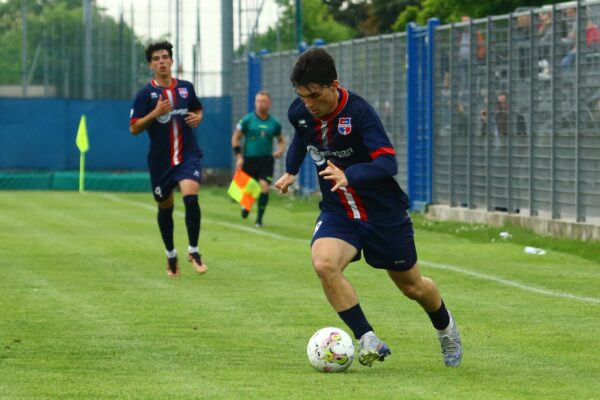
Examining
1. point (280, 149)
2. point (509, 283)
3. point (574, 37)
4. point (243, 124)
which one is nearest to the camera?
point (509, 283)

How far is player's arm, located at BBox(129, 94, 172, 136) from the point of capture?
49.4ft

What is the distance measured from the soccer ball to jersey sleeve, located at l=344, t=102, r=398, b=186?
901mm

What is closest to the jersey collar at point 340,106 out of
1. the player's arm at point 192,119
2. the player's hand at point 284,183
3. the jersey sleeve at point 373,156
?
the jersey sleeve at point 373,156

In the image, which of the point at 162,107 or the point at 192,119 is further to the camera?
the point at 192,119

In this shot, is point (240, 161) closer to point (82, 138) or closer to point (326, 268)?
point (82, 138)

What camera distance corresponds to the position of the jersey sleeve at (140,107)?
15.3 metres

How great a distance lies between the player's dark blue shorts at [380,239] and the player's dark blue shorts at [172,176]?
6388 mm

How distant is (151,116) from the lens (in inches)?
595

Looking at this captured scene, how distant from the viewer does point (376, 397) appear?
802 centimetres

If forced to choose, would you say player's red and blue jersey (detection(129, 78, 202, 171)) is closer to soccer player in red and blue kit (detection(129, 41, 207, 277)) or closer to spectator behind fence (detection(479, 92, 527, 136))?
soccer player in red and blue kit (detection(129, 41, 207, 277))

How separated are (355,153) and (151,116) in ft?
20.5

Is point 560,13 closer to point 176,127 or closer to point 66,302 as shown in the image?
point 176,127

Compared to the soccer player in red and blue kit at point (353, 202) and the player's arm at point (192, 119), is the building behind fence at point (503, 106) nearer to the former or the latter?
the player's arm at point (192, 119)

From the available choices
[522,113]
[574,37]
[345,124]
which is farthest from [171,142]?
[522,113]
